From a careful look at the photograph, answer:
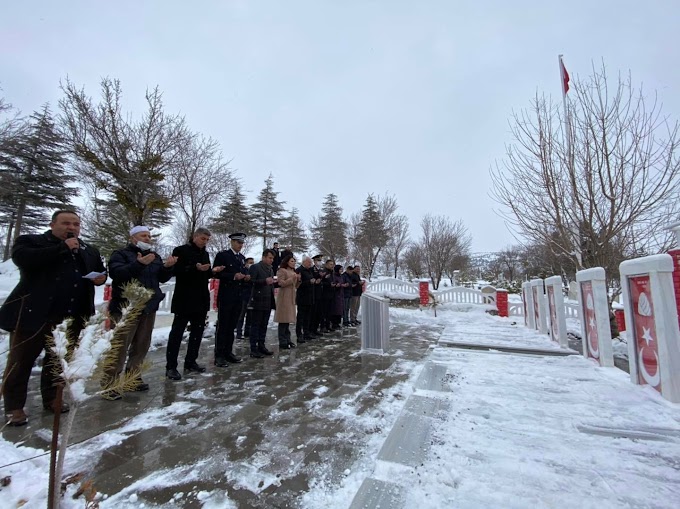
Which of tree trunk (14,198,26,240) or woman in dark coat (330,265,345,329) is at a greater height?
tree trunk (14,198,26,240)

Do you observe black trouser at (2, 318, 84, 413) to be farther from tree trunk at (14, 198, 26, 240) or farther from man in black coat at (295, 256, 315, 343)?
tree trunk at (14, 198, 26, 240)

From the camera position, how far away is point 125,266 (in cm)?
326

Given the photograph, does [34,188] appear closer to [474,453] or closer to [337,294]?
[337,294]

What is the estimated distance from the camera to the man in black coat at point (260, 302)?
5.19 m

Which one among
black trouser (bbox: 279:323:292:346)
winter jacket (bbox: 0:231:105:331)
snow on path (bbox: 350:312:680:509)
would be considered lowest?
snow on path (bbox: 350:312:680:509)

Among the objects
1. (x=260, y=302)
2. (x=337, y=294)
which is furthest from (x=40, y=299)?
(x=337, y=294)

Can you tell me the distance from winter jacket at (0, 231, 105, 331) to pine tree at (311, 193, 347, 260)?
24183 mm

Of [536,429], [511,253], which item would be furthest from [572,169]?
[511,253]

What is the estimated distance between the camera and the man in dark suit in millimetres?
4516

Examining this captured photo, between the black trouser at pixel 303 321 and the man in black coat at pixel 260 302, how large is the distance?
1.31 metres

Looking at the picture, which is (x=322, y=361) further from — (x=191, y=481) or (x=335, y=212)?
(x=335, y=212)

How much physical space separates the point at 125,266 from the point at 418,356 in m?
4.37

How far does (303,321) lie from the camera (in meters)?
6.80

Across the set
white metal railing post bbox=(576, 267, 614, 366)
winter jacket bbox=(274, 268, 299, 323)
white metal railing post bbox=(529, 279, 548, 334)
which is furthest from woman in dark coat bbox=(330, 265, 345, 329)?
white metal railing post bbox=(529, 279, 548, 334)
